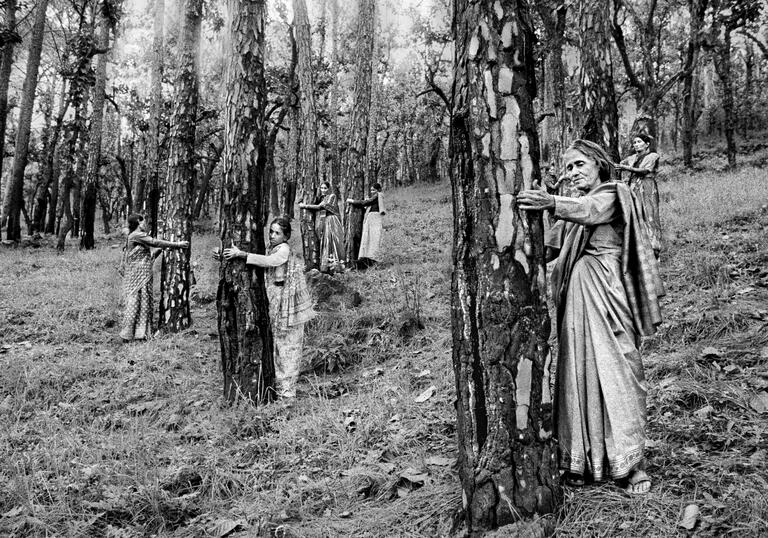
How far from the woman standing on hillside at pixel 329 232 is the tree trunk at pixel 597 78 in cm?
570

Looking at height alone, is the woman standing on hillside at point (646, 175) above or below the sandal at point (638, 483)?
above

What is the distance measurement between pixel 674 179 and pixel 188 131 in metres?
16.3

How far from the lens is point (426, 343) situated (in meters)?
6.71

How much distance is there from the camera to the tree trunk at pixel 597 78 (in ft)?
22.1

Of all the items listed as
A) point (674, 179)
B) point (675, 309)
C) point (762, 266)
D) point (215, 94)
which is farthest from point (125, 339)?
point (215, 94)

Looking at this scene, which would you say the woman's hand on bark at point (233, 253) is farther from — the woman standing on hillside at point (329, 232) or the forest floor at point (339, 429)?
the woman standing on hillside at point (329, 232)

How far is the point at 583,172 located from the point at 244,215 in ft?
11.4

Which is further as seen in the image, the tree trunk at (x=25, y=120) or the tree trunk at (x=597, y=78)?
the tree trunk at (x=25, y=120)

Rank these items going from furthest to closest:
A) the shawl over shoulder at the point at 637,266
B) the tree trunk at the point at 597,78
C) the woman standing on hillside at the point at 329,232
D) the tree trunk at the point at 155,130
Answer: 1. the tree trunk at the point at 155,130
2. the woman standing on hillside at the point at 329,232
3. the tree trunk at the point at 597,78
4. the shawl over shoulder at the point at 637,266

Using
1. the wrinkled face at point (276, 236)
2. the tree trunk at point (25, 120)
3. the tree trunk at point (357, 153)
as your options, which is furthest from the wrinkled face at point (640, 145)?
the tree trunk at point (25, 120)

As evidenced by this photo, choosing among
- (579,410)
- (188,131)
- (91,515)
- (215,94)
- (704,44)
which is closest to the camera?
(579,410)

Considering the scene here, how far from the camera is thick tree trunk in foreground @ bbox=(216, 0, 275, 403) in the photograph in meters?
5.28

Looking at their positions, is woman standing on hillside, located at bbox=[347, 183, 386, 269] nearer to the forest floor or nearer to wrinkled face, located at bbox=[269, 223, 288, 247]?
the forest floor

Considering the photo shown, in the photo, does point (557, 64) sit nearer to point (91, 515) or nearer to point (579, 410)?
point (579, 410)
